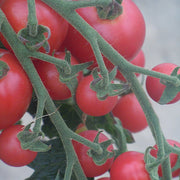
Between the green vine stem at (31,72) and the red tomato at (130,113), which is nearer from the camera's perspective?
the green vine stem at (31,72)

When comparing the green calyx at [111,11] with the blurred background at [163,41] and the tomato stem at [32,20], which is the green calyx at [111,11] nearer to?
the tomato stem at [32,20]

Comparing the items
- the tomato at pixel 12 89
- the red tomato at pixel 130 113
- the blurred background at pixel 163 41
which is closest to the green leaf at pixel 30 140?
the tomato at pixel 12 89

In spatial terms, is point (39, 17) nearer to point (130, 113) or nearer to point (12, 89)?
point (12, 89)

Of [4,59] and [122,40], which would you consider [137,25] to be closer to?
[122,40]

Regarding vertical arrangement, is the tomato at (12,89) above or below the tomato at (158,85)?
above

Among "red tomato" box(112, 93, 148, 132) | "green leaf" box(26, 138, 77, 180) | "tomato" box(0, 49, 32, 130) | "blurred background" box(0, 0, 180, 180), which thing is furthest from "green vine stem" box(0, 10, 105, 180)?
"blurred background" box(0, 0, 180, 180)

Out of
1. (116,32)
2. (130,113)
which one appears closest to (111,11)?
(116,32)

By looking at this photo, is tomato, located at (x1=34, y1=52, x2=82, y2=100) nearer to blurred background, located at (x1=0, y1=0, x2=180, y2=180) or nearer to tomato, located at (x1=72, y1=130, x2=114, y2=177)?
tomato, located at (x1=72, y1=130, x2=114, y2=177)
